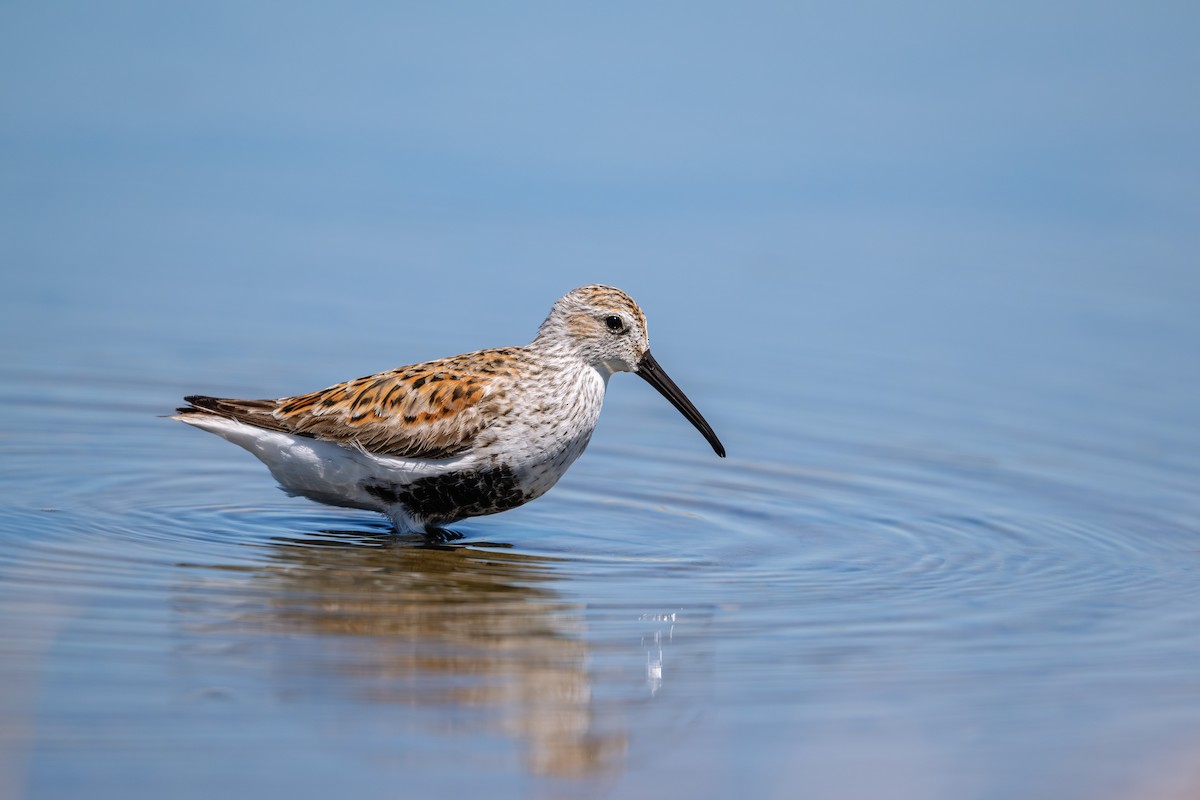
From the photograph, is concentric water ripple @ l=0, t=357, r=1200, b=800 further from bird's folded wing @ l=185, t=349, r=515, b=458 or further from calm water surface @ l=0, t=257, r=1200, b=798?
bird's folded wing @ l=185, t=349, r=515, b=458

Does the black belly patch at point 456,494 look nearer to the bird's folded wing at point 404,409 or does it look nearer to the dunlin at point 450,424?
the dunlin at point 450,424

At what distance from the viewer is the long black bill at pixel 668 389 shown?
1171 centimetres

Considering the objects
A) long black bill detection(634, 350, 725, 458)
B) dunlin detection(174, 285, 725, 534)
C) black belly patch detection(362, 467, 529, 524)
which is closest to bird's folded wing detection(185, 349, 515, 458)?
dunlin detection(174, 285, 725, 534)

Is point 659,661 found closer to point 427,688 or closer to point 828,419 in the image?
point 427,688

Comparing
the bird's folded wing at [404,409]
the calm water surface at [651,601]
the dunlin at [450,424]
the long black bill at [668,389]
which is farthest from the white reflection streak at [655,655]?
the long black bill at [668,389]

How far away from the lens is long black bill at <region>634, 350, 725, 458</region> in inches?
461

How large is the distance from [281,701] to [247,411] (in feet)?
13.4

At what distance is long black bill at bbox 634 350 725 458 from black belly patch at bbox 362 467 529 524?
50.2 inches

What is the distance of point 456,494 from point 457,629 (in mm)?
2142

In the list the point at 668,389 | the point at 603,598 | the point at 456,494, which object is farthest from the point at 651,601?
the point at 668,389

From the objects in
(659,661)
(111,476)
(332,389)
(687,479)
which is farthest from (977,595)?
(111,476)

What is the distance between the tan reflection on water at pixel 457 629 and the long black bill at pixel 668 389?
1.64 m

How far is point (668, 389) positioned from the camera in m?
11.8

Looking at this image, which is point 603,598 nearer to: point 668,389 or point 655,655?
point 655,655
